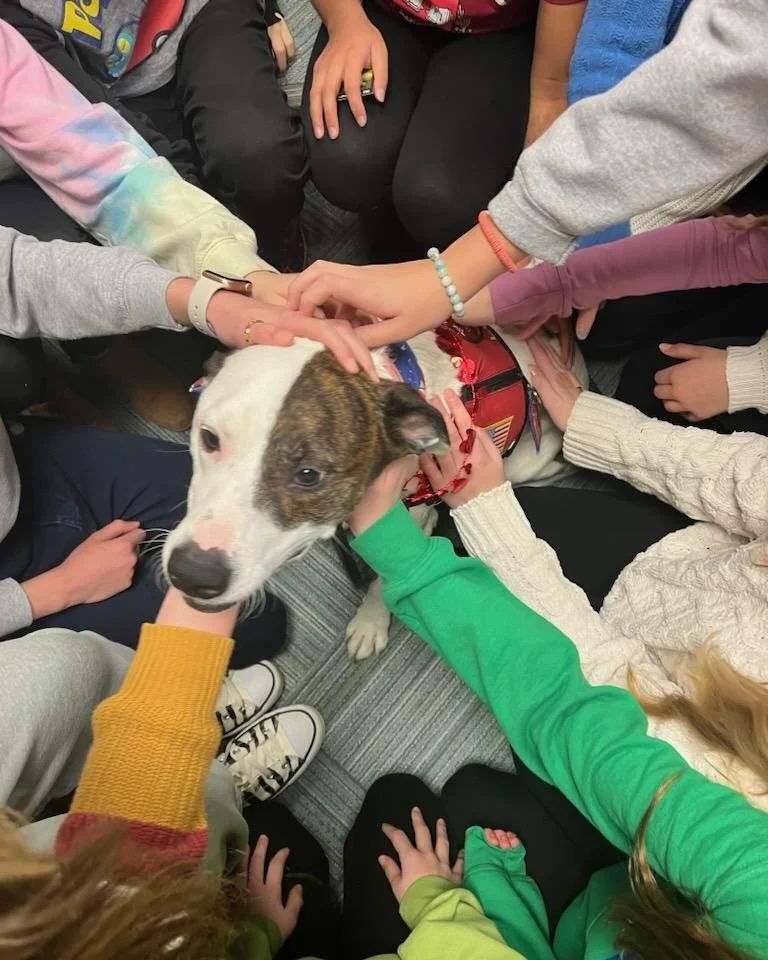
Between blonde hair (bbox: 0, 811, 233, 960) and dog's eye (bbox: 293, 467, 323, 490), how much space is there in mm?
578

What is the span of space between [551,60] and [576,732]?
1403 millimetres

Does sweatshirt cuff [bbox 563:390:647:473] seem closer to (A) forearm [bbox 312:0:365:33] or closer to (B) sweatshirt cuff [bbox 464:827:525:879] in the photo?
(B) sweatshirt cuff [bbox 464:827:525:879]

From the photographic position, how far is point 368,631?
1.88 meters

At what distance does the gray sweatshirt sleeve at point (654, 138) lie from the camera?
0.90 meters

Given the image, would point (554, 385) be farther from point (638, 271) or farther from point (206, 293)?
point (206, 293)

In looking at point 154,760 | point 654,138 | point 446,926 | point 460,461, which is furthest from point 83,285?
point 446,926

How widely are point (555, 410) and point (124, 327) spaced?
0.96 metres

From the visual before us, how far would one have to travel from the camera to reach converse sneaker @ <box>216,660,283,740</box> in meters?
1.81

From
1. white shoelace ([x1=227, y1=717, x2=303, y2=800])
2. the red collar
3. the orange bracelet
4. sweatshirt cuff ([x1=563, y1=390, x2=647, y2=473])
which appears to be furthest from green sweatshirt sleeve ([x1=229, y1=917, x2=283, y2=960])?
sweatshirt cuff ([x1=563, y1=390, x2=647, y2=473])

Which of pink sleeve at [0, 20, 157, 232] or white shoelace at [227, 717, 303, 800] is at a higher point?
pink sleeve at [0, 20, 157, 232]

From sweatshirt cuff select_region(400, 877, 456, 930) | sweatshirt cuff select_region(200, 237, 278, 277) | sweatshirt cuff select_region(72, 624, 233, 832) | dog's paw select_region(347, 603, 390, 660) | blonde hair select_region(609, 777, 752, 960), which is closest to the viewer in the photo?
blonde hair select_region(609, 777, 752, 960)

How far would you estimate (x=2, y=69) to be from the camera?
4.98ft

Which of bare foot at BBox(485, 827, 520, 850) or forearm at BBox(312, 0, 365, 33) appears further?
forearm at BBox(312, 0, 365, 33)

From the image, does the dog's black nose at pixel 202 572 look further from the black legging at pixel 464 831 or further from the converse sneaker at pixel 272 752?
the black legging at pixel 464 831
